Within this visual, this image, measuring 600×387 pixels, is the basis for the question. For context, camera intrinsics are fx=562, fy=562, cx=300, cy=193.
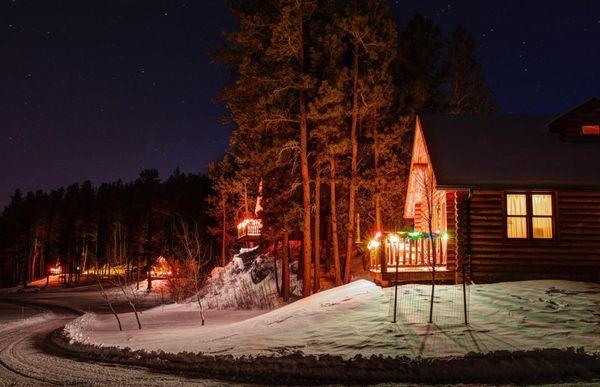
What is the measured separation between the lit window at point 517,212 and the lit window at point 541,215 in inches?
11.7

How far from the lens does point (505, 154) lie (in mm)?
20578

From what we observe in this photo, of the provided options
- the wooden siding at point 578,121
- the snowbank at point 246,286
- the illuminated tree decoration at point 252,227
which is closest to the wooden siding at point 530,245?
the wooden siding at point 578,121

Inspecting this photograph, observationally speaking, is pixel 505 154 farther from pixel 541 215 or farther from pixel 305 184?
pixel 305 184

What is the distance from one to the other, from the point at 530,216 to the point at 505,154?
2673 mm

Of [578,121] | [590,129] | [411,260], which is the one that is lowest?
[411,260]

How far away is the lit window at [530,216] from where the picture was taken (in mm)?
19109

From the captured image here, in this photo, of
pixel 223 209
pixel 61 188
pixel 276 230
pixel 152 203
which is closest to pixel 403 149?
pixel 276 230

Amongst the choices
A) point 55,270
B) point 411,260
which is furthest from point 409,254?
point 55,270

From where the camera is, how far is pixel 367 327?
13320 millimetres

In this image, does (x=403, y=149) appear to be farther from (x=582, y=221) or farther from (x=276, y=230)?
(x=582, y=221)

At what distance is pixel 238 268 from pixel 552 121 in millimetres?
24625

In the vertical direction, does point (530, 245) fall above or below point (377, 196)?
below

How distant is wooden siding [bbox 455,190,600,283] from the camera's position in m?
18.9

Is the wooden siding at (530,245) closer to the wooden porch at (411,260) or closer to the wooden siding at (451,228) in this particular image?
the wooden siding at (451,228)
